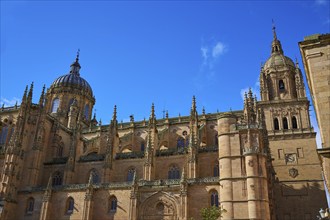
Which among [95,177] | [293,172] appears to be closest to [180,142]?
[95,177]

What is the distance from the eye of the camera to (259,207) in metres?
30.2

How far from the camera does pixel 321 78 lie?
15336 millimetres

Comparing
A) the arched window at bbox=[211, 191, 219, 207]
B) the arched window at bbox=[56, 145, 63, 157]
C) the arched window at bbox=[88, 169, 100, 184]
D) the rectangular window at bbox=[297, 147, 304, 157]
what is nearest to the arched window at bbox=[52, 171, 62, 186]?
the arched window at bbox=[56, 145, 63, 157]

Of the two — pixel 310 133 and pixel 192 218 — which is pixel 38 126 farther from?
pixel 310 133

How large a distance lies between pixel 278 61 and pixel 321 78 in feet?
123

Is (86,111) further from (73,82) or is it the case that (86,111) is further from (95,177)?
(95,177)

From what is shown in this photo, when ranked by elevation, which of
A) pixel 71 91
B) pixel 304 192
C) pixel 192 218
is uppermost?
pixel 71 91

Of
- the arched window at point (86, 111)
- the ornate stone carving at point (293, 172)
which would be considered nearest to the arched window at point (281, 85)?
the ornate stone carving at point (293, 172)

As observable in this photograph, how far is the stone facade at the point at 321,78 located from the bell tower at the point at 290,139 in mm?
Answer: 27522

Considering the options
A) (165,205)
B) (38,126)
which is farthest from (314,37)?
(38,126)

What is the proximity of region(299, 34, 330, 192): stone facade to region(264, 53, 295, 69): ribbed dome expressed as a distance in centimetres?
3528

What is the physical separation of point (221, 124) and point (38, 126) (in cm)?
2595

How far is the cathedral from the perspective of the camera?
3323 centimetres

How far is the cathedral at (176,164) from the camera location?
33.2m
